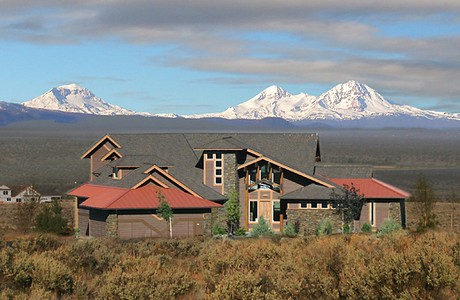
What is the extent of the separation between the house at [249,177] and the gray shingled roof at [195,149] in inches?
2.7

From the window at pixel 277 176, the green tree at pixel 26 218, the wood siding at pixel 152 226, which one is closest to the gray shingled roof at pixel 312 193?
the window at pixel 277 176

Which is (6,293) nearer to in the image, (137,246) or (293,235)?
(137,246)

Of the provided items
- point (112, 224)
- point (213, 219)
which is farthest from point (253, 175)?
point (112, 224)

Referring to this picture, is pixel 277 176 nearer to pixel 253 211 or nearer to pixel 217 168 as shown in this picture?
pixel 253 211

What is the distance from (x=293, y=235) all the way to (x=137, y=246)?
13263 millimetres

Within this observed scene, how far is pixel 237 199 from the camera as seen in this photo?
49.5 m

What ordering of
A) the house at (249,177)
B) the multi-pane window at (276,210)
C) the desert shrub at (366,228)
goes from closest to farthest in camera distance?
the desert shrub at (366,228), the house at (249,177), the multi-pane window at (276,210)

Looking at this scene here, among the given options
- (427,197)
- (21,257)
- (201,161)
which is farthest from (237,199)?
(21,257)

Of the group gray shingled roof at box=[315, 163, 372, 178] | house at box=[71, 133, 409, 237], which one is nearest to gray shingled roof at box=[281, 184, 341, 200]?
house at box=[71, 133, 409, 237]

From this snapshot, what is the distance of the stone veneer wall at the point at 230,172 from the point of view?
50.0 m

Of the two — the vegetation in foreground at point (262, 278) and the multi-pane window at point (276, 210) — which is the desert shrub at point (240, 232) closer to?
the multi-pane window at point (276, 210)

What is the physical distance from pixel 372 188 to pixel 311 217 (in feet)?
17.2

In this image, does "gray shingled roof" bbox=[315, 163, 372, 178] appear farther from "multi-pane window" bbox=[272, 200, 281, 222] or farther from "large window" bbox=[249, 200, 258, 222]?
"large window" bbox=[249, 200, 258, 222]

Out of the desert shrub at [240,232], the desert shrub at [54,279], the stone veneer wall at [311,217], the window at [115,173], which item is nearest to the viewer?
the desert shrub at [54,279]
